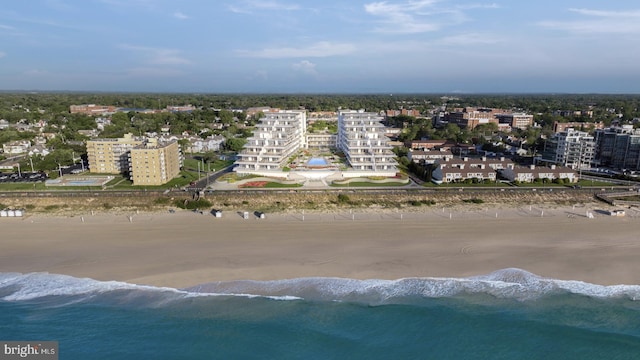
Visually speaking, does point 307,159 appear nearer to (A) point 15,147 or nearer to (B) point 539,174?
(B) point 539,174

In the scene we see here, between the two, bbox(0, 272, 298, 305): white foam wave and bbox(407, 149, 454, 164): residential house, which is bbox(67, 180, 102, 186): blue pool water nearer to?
bbox(0, 272, 298, 305): white foam wave

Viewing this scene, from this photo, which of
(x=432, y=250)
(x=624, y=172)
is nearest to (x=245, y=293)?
(x=432, y=250)

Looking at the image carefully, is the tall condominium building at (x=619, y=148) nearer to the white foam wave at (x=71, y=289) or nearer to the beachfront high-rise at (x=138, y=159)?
the white foam wave at (x=71, y=289)

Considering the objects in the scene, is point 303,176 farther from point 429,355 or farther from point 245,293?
point 429,355

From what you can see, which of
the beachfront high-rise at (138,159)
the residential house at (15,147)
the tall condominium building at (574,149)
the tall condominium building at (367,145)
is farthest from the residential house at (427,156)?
the residential house at (15,147)

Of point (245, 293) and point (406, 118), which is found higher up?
point (406, 118)

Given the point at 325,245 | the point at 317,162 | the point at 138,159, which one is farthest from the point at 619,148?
the point at 138,159

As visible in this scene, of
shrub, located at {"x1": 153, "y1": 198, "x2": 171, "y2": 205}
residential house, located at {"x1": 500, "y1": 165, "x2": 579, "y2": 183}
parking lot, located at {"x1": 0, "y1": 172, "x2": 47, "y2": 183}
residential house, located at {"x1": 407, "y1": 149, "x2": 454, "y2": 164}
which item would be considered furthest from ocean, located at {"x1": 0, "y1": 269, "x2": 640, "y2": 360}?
residential house, located at {"x1": 407, "y1": 149, "x2": 454, "y2": 164}
